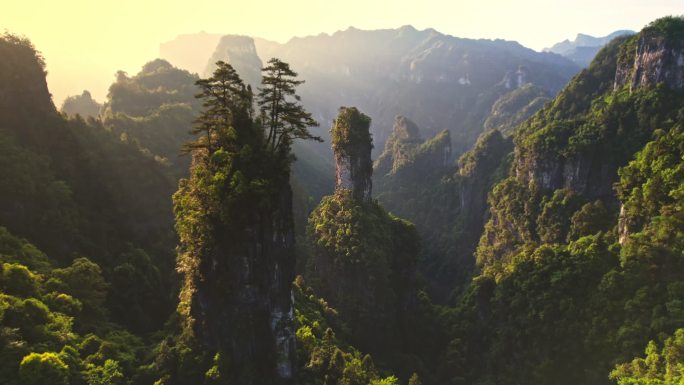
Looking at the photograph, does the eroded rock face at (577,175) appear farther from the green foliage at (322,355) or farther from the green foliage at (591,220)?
the green foliage at (322,355)

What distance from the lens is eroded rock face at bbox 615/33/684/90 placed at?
61875 mm

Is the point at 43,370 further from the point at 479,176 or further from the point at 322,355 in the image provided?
the point at 479,176

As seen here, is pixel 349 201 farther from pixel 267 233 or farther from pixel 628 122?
pixel 628 122

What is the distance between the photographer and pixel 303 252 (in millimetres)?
73438

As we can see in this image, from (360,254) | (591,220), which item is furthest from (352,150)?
(591,220)

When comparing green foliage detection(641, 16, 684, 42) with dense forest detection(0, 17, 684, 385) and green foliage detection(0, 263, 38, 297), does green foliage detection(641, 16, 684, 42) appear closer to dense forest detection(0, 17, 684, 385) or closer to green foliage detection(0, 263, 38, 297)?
dense forest detection(0, 17, 684, 385)

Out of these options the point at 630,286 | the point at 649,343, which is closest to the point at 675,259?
the point at 630,286

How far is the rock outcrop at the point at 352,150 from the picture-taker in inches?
2371

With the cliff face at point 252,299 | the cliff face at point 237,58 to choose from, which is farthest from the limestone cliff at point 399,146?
the cliff face at point 252,299

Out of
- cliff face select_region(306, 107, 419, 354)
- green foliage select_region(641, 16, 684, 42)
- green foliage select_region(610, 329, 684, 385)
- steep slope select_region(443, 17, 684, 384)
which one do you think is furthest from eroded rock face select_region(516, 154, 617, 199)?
green foliage select_region(610, 329, 684, 385)

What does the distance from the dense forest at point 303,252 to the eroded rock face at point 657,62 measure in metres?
0.26

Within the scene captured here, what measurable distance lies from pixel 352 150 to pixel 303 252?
2094cm

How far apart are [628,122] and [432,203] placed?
57339 millimetres

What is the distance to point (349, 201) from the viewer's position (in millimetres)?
60250
